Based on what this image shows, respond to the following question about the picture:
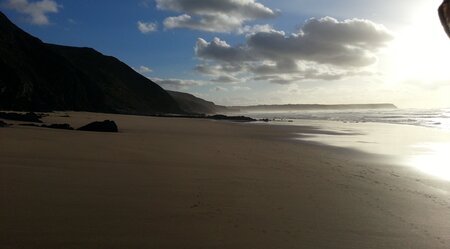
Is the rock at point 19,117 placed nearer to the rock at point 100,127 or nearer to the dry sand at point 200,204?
the rock at point 100,127

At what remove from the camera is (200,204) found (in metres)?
6.01

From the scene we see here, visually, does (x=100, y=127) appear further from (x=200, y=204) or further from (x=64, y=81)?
(x=64, y=81)

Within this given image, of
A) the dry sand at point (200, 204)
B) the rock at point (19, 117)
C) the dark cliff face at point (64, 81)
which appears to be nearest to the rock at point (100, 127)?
the rock at point (19, 117)

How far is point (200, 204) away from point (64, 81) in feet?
158

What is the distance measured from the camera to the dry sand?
14.8 ft

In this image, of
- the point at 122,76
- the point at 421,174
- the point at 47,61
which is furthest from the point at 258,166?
the point at 122,76

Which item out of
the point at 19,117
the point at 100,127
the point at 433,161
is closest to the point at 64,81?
the point at 19,117

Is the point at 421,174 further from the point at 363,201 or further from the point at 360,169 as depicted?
the point at 363,201

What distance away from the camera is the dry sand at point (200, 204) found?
14.8ft

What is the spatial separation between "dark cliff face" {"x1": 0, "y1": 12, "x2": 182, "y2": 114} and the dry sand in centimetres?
2353

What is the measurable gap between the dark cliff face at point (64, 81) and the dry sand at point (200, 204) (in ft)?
77.2

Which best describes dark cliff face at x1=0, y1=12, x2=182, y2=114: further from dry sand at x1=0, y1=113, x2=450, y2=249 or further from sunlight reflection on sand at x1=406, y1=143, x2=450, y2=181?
sunlight reflection on sand at x1=406, y1=143, x2=450, y2=181

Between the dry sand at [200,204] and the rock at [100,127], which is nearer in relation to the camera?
the dry sand at [200,204]

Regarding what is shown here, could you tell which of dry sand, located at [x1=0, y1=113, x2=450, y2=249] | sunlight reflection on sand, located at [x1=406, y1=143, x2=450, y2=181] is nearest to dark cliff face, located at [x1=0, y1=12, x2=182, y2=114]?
dry sand, located at [x1=0, y1=113, x2=450, y2=249]
